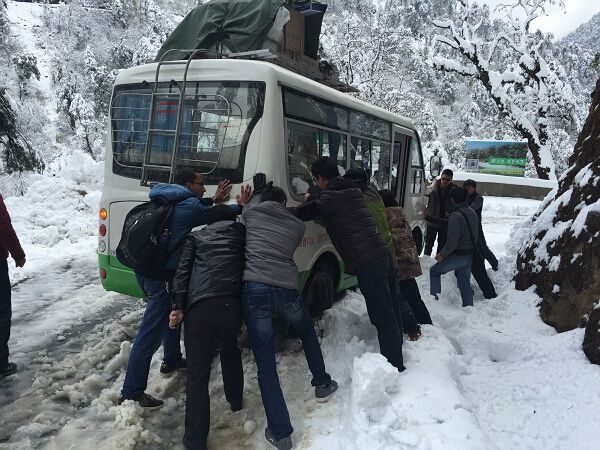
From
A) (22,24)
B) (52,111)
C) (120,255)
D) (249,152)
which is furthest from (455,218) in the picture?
(22,24)

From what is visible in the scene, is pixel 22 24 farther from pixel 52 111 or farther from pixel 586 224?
pixel 586 224

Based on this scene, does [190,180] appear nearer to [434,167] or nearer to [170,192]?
[170,192]

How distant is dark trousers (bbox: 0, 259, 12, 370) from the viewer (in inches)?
173

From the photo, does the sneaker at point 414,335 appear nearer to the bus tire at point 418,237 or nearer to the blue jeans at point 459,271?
the blue jeans at point 459,271

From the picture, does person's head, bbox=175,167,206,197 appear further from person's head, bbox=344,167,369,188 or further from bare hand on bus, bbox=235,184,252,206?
person's head, bbox=344,167,369,188

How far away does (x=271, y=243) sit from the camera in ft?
11.4

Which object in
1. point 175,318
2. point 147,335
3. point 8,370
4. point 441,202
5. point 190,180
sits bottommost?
point 8,370

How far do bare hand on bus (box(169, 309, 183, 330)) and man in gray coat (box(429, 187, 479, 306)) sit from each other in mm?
3892

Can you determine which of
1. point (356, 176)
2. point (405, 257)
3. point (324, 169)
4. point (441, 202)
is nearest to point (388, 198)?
point (405, 257)

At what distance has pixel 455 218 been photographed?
605cm

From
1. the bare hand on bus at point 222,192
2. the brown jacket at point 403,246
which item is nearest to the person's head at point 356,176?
the brown jacket at point 403,246

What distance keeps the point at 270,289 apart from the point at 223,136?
5.98ft

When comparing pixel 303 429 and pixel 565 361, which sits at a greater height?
pixel 565 361

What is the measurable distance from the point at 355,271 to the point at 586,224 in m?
2.77
